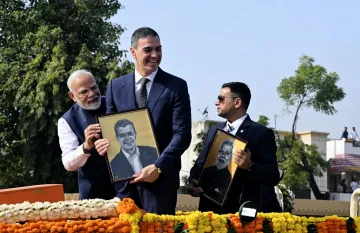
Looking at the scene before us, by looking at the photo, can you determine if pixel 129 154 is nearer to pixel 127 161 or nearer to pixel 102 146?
pixel 127 161

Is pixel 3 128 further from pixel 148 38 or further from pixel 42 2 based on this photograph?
pixel 148 38

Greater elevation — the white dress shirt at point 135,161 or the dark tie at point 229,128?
the dark tie at point 229,128

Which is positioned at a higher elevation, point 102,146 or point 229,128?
point 229,128

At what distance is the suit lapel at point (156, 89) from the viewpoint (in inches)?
159

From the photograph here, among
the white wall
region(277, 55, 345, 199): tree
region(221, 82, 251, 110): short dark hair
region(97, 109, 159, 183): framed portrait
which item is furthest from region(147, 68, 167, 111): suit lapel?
the white wall

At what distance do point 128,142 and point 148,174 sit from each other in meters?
0.21

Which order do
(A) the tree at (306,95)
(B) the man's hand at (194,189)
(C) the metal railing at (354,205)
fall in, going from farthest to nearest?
(A) the tree at (306,95) → (C) the metal railing at (354,205) → (B) the man's hand at (194,189)

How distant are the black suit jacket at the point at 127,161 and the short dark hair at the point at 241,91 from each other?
42.9 inches

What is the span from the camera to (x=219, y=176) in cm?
448

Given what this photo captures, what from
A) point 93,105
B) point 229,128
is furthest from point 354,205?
point 93,105

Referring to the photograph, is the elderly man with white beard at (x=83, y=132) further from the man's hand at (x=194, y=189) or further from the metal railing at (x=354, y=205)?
the metal railing at (x=354, y=205)

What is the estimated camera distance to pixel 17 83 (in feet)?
66.6

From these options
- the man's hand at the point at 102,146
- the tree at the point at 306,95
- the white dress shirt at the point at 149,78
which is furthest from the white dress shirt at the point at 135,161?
the tree at the point at 306,95

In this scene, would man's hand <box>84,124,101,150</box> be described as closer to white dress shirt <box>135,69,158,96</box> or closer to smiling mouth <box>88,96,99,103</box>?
white dress shirt <box>135,69,158,96</box>
